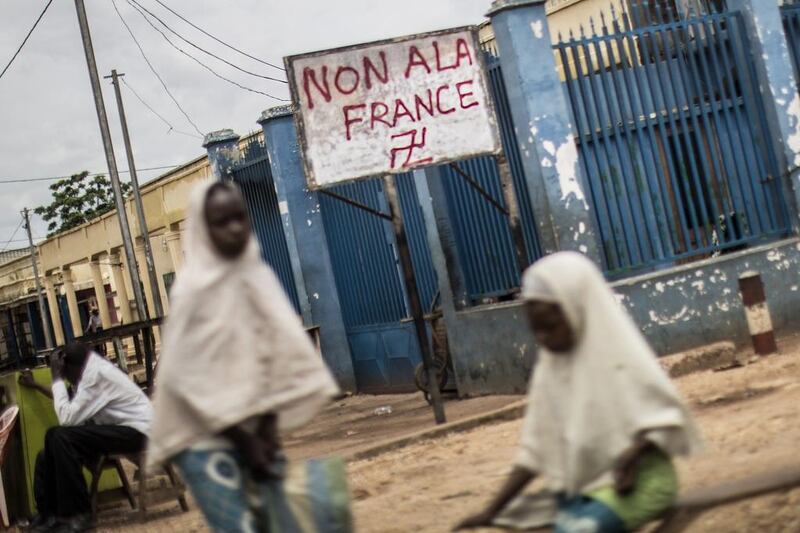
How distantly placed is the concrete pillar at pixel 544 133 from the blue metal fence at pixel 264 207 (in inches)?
241

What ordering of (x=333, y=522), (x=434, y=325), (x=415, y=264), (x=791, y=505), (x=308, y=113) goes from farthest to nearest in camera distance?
(x=415, y=264) → (x=434, y=325) → (x=308, y=113) → (x=791, y=505) → (x=333, y=522)

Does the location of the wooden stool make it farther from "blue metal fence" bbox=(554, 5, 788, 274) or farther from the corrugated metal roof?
the corrugated metal roof

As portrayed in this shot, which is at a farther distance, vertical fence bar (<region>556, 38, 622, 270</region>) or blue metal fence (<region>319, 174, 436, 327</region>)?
blue metal fence (<region>319, 174, 436, 327</region>)

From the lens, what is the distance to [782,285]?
10922 mm

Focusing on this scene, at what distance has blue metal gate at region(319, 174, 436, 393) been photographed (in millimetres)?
13297

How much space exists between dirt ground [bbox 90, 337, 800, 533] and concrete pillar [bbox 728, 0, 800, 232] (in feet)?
5.11

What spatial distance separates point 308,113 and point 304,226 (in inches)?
239

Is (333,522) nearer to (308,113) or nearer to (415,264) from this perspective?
(308,113)

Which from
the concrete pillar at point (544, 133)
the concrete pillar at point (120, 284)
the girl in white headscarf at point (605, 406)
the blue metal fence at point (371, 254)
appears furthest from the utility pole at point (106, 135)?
the girl in white headscarf at point (605, 406)

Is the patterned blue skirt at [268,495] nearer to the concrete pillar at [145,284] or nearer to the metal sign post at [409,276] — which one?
the metal sign post at [409,276]

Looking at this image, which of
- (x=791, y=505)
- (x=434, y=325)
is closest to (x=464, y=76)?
(x=434, y=325)

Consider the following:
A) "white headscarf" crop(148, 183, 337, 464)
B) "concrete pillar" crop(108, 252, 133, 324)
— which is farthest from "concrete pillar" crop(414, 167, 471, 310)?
"concrete pillar" crop(108, 252, 133, 324)

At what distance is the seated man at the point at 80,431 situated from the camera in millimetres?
7871

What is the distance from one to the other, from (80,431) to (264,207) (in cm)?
890
